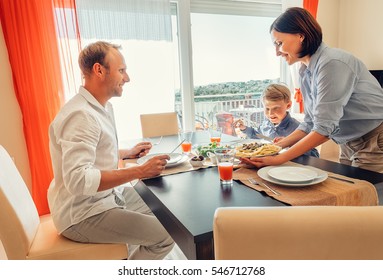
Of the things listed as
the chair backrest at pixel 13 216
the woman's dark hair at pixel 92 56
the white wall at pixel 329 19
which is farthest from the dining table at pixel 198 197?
the white wall at pixel 329 19

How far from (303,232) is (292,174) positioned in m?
0.64

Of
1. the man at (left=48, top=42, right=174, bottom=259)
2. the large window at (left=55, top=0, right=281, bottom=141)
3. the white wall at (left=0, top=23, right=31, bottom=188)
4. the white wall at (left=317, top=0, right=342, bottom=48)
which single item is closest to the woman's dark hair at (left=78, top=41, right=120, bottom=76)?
the man at (left=48, top=42, right=174, bottom=259)

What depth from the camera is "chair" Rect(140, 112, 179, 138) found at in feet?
8.29

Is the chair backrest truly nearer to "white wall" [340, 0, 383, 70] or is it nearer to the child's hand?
the child's hand

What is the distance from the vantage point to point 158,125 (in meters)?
2.55

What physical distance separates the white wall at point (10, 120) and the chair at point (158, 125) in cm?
114

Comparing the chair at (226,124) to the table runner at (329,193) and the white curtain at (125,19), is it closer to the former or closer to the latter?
the white curtain at (125,19)

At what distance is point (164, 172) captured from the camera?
4.15 feet

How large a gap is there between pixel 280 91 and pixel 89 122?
1507mm

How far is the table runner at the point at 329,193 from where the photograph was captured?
2.89 ft

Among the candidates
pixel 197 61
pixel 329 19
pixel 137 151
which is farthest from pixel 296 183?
pixel 329 19

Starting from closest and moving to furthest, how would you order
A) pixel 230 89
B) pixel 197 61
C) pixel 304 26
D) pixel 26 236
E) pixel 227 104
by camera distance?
pixel 26 236
pixel 304 26
pixel 197 61
pixel 230 89
pixel 227 104

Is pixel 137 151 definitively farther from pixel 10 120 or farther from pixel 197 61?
pixel 197 61

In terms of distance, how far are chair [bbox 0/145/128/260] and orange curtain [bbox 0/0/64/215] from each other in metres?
1.37
